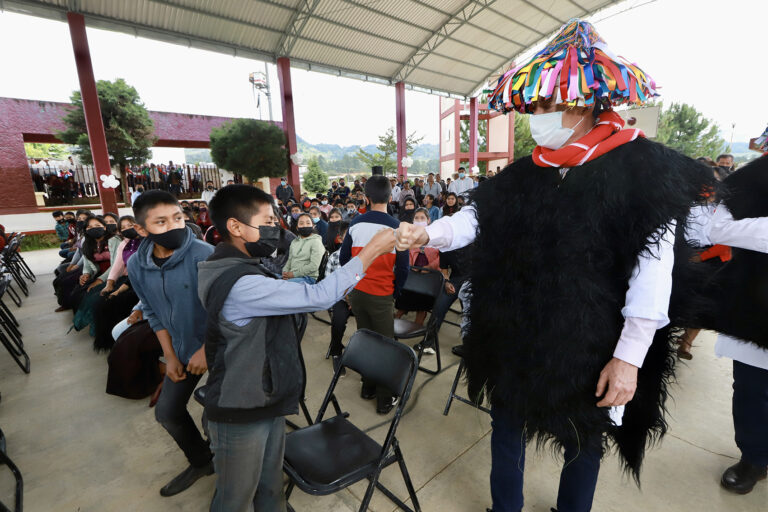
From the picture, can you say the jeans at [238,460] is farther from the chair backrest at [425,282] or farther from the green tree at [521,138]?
the green tree at [521,138]

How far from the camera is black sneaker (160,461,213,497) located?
79.3 inches

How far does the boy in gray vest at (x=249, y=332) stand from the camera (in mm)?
1271

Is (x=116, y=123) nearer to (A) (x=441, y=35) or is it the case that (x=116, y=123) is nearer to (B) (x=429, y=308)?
(A) (x=441, y=35)

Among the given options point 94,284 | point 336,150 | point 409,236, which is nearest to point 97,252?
point 94,284

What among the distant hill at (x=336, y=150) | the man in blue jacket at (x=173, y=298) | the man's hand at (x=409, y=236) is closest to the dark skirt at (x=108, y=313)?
the man in blue jacket at (x=173, y=298)

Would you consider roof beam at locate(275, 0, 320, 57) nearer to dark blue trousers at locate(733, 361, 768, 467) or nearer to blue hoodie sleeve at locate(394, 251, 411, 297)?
blue hoodie sleeve at locate(394, 251, 411, 297)

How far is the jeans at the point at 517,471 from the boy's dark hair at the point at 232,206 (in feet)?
4.41

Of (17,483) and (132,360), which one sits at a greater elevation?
(132,360)

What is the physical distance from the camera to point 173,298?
193cm

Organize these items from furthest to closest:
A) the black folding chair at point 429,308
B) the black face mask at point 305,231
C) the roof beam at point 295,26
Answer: the roof beam at point 295,26 < the black face mask at point 305,231 < the black folding chair at point 429,308

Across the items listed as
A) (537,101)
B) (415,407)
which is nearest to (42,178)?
(415,407)

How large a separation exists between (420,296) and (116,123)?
41.1 feet

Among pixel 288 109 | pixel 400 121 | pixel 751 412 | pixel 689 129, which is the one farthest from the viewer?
pixel 689 129

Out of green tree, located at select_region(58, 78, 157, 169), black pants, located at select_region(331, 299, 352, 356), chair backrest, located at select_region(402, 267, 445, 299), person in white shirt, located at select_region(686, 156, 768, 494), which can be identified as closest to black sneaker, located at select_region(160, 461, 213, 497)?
black pants, located at select_region(331, 299, 352, 356)
